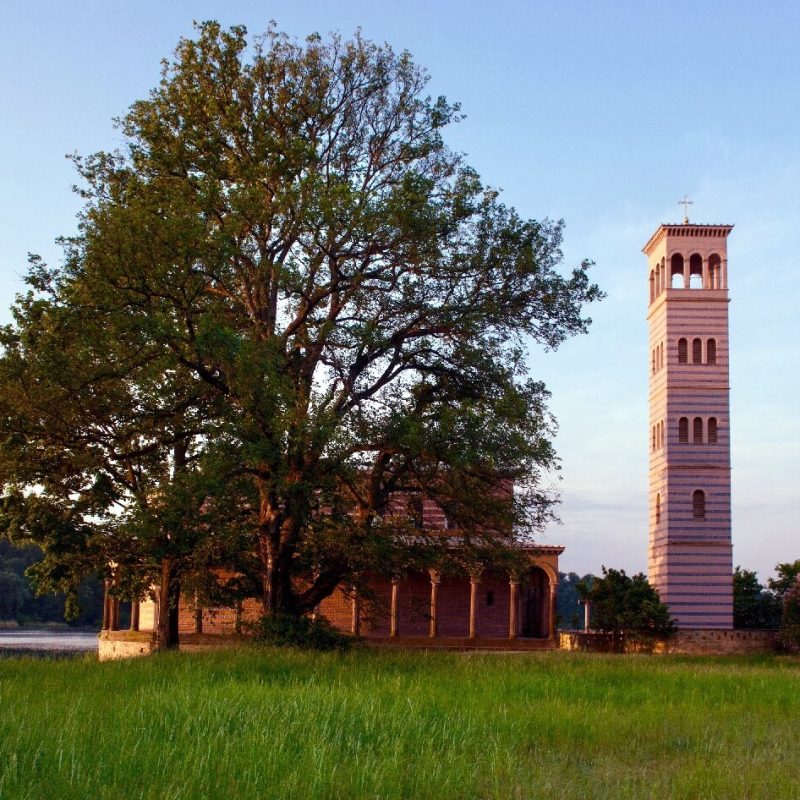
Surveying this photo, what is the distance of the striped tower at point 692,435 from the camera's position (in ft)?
155

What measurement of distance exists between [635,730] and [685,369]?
38.2 m

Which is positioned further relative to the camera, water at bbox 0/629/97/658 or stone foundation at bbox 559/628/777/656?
stone foundation at bbox 559/628/777/656

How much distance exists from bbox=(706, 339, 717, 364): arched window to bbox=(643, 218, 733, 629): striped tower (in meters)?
0.04

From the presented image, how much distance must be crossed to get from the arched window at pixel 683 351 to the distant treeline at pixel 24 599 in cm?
5236

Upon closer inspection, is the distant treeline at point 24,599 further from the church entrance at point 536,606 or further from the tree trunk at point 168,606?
the tree trunk at point 168,606

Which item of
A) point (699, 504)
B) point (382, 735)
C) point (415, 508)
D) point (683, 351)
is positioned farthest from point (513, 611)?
point (382, 735)

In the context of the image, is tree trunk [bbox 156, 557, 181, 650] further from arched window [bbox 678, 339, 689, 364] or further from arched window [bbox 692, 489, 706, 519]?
arched window [bbox 678, 339, 689, 364]

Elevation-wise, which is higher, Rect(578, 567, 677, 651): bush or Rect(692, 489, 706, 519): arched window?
Rect(692, 489, 706, 519): arched window

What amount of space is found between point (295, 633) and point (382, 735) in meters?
14.3

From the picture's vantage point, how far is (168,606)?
30.4m

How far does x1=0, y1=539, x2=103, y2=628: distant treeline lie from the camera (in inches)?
3428

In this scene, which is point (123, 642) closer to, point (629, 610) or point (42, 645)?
point (42, 645)

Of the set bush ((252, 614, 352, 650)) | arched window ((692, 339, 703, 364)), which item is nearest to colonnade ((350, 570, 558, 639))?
arched window ((692, 339, 703, 364))

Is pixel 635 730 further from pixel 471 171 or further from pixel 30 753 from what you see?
pixel 471 171
